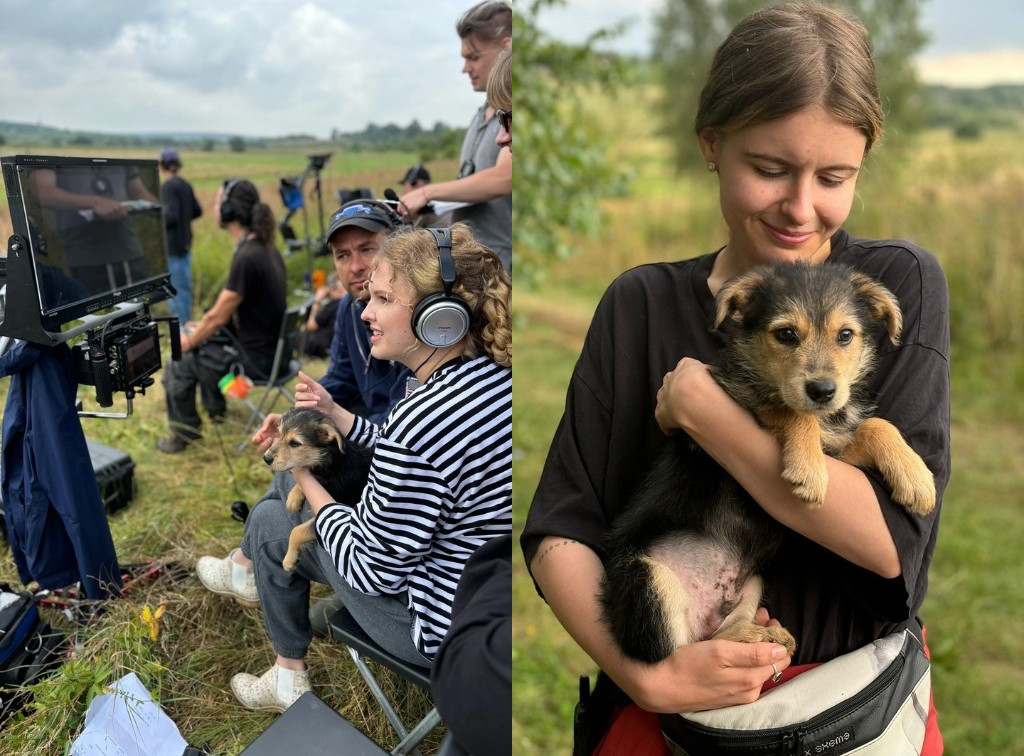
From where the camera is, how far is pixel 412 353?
2139mm

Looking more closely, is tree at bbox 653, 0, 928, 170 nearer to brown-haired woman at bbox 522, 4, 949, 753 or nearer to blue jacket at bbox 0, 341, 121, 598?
brown-haired woman at bbox 522, 4, 949, 753

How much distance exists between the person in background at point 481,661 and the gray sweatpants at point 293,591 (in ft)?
1.60

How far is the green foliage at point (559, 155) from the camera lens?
5910mm

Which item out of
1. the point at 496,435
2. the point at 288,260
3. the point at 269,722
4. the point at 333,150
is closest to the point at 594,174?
the point at 288,260

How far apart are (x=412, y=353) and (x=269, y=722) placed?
3.72 ft

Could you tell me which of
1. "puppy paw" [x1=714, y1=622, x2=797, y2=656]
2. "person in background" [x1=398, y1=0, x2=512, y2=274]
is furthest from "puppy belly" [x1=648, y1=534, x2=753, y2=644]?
"person in background" [x1=398, y1=0, x2=512, y2=274]

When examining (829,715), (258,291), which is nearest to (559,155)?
(258,291)

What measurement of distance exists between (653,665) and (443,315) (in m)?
1.05

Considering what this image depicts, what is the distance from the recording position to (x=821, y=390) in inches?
54.8

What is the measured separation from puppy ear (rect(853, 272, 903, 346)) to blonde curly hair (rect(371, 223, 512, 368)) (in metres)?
0.93

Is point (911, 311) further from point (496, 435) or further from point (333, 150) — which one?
A: point (333, 150)

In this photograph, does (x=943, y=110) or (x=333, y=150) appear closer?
(x=333, y=150)

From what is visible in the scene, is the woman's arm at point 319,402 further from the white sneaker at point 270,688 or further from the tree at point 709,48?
the tree at point 709,48

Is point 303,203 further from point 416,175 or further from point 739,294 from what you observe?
point 739,294
